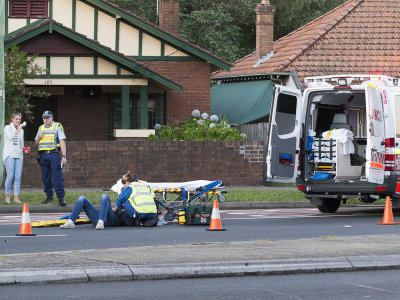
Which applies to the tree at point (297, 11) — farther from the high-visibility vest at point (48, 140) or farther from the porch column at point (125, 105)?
the high-visibility vest at point (48, 140)

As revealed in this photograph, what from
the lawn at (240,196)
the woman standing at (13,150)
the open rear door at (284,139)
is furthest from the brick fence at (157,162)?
the open rear door at (284,139)

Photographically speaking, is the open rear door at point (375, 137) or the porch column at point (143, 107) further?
the porch column at point (143, 107)

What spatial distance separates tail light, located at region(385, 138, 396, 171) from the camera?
17969 mm

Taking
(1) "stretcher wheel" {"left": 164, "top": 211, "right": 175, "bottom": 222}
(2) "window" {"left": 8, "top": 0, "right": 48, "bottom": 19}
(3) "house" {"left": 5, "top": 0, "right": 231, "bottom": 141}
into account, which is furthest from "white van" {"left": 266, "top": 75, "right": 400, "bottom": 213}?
(2) "window" {"left": 8, "top": 0, "right": 48, "bottom": 19}

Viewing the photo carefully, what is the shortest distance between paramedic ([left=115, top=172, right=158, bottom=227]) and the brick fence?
30.9 feet

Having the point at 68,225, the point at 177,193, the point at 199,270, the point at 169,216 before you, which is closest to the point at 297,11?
the point at 177,193

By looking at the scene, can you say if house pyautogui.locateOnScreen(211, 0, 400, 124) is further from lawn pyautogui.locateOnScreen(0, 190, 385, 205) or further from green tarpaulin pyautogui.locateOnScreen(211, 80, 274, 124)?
lawn pyautogui.locateOnScreen(0, 190, 385, 205)

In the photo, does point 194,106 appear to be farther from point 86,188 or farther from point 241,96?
point 86,188

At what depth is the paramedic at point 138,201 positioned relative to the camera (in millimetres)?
15906

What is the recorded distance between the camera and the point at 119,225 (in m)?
16.5

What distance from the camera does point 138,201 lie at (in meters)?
16.0

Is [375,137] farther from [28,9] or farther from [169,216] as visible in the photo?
[28,9]

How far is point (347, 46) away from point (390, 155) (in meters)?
17.6

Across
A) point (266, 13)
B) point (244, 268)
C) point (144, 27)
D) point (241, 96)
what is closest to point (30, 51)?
point (144, 27)
